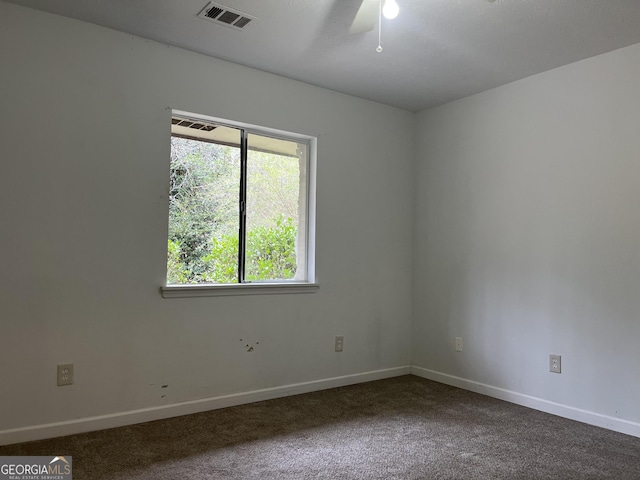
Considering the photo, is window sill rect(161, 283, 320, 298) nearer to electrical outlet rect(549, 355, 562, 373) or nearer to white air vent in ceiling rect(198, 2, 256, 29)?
white air vent in ceiling rect(198, 2, 256, 29)

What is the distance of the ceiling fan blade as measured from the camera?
2.39 meters

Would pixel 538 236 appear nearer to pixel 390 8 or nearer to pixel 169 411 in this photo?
pixel 390 8

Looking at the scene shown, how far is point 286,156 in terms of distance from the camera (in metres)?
3.80

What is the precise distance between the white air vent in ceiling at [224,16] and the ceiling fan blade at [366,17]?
2.02ft

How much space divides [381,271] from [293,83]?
1763mm

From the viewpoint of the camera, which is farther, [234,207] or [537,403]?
[234,207]

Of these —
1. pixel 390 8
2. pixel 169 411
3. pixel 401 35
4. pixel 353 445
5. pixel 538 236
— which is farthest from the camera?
pixel 538 236

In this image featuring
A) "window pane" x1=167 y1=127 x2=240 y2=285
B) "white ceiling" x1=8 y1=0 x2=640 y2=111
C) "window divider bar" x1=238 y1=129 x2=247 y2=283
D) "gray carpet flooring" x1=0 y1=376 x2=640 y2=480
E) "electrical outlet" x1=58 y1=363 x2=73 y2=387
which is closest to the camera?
"gray carpet flooring" x1=0 y1=376 x2=640 y2=480

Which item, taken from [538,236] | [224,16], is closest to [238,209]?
[224,16]

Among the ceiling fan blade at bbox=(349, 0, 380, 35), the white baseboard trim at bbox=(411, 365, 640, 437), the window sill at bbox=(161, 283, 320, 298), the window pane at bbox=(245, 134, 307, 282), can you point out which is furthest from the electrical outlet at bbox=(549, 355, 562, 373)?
the ceiling fan blade at bbox=(349, 0, 380, 35)

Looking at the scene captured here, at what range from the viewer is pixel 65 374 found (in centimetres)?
275

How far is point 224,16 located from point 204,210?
128 cm

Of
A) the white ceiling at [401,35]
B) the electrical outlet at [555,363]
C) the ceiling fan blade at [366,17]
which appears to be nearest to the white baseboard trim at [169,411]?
the electrical outlet at [555,363]

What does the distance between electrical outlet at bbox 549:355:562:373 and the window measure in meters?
1.80
